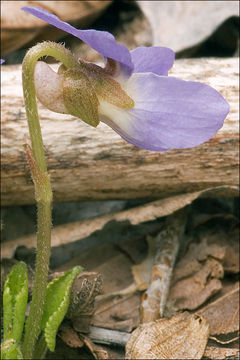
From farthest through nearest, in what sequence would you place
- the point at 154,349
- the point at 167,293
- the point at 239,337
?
the point at 167,293 < the point at 239,337 < the point at 154,349

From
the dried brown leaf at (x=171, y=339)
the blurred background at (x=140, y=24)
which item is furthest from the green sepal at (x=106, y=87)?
the blurred background at (x=140, y=24)

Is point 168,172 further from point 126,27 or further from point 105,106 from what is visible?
point 126,27

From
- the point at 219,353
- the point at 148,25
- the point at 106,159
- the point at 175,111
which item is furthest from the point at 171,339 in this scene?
the point at 148,25

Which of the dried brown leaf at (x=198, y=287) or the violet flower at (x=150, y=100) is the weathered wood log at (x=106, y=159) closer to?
the dried brown leaf at (x=198, y=287)

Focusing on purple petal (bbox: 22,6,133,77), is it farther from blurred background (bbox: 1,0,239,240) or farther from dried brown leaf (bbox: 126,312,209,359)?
blurred background (bbox: 1,0,239,240)

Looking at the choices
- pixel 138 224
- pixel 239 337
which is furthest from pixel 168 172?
pixel 239 337

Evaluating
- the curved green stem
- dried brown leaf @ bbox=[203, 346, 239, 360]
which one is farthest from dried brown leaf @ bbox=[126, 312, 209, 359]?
the curved green stem

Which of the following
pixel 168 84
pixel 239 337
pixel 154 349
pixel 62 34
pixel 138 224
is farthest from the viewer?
pixel 62 34
